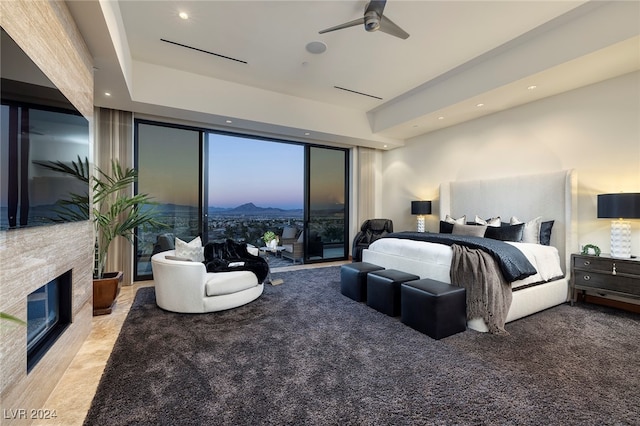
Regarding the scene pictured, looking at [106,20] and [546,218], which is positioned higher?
[106,20]

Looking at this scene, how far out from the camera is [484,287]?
9.05 feet

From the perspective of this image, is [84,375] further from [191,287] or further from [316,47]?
[316,47]

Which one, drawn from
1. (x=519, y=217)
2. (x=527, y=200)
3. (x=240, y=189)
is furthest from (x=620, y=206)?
(x=240, y=189)

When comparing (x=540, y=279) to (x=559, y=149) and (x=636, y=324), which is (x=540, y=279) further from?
(x=559, y=149)

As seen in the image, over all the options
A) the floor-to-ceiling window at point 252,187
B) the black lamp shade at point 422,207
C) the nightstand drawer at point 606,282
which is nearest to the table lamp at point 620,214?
the nightstand drawer at point 606,282

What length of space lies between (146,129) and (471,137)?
19.1 feet

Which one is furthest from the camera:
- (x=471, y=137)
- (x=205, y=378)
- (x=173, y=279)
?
(x=471, y=137)

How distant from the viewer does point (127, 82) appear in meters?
3.47

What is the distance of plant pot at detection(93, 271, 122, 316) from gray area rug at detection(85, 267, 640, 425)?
1.15 ft

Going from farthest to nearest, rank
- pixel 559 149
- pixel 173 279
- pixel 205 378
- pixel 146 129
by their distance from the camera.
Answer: pixel 146 129 → pixel 559 149 → pixel 173 279 → pixel 205 378

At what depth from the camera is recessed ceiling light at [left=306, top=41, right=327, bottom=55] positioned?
11.5 ft

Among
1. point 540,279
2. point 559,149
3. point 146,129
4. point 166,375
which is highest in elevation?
point 146,129

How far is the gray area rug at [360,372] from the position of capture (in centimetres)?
165

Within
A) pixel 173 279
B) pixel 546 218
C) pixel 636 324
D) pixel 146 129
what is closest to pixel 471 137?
pixel 546 218
